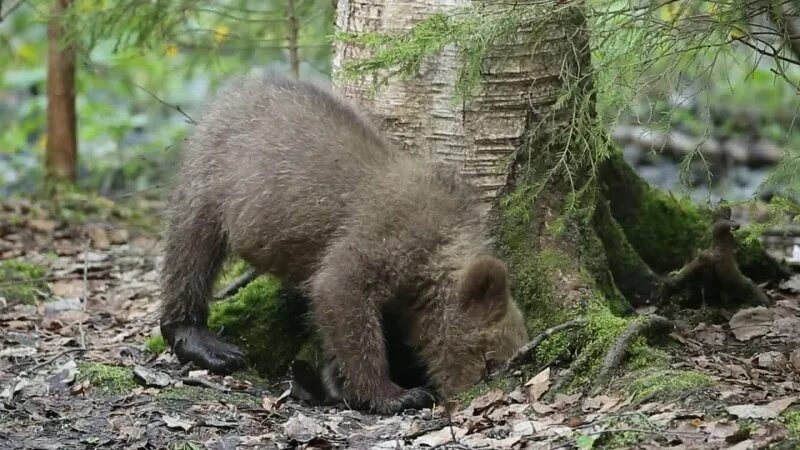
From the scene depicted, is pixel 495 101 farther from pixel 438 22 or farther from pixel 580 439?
pixel 580 439

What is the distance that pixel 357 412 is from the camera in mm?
5926

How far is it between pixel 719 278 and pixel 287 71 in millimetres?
5718

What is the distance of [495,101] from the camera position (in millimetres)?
6203

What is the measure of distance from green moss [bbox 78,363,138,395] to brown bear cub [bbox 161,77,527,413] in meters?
0.54

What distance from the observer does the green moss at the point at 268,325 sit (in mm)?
6902

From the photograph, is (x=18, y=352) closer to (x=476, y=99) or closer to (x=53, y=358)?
(x=53, y=358)

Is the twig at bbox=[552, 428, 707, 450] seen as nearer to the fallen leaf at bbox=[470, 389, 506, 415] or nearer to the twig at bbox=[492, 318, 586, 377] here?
the fallen leaf at bbox=[470, 389, 506, 415]

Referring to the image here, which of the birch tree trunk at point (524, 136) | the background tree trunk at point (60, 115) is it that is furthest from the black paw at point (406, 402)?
the background tree trunk at point (60, 115)

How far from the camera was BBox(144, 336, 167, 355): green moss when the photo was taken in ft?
22.3

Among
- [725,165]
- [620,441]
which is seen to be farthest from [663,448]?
[725,165]

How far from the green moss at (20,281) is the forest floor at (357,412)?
151 mm

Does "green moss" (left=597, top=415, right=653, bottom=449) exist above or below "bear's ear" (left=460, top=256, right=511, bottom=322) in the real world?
below

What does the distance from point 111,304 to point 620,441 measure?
4.86 m

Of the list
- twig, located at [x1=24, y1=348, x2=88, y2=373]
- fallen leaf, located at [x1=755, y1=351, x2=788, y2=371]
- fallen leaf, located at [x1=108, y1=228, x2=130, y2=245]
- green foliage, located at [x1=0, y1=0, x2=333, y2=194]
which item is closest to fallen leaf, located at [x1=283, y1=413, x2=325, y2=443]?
twig, located at [x1=24, y1=348, x2=88, y2=373]
